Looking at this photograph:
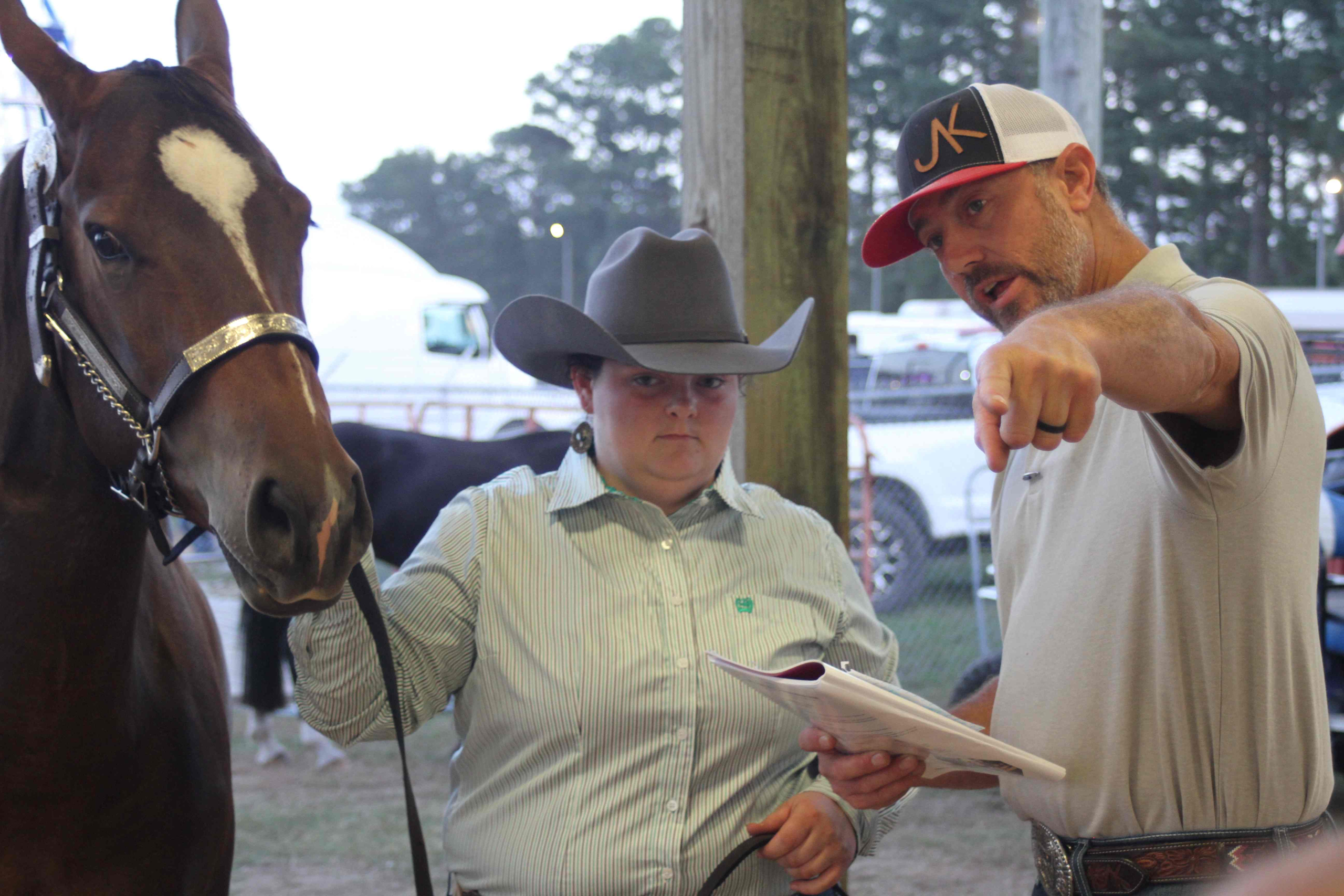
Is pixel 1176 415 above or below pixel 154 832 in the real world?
above

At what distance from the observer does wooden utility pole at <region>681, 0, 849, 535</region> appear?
2.19 metres

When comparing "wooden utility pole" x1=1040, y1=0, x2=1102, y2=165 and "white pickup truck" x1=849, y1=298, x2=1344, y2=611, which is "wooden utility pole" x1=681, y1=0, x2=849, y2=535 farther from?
"white pickup truck" x1=849, y1=298, x2=1344, y2=611

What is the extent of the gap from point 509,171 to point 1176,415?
2972cm

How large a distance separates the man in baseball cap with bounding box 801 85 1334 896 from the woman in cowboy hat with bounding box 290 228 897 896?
23 centimetres

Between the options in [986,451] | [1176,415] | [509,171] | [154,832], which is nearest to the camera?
[986,451]

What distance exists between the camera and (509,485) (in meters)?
1.98

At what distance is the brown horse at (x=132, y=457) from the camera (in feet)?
4.38

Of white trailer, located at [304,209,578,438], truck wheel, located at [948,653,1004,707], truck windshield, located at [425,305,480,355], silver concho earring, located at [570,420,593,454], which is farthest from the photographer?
truck windshield, located at [425,305,480,355]

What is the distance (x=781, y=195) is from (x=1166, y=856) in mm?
1377

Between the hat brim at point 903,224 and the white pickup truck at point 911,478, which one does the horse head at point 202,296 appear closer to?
the hat brim at point 903,224

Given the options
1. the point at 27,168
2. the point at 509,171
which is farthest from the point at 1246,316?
the point at 509,171

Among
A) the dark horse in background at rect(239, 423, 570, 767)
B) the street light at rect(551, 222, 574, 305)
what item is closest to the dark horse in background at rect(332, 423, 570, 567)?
the dark horse in background at rect(239, 423, 570, 767)

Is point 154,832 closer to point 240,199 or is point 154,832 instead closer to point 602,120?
point 240,199

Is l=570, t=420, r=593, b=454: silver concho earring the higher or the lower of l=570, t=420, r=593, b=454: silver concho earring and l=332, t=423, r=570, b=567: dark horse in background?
the higher
